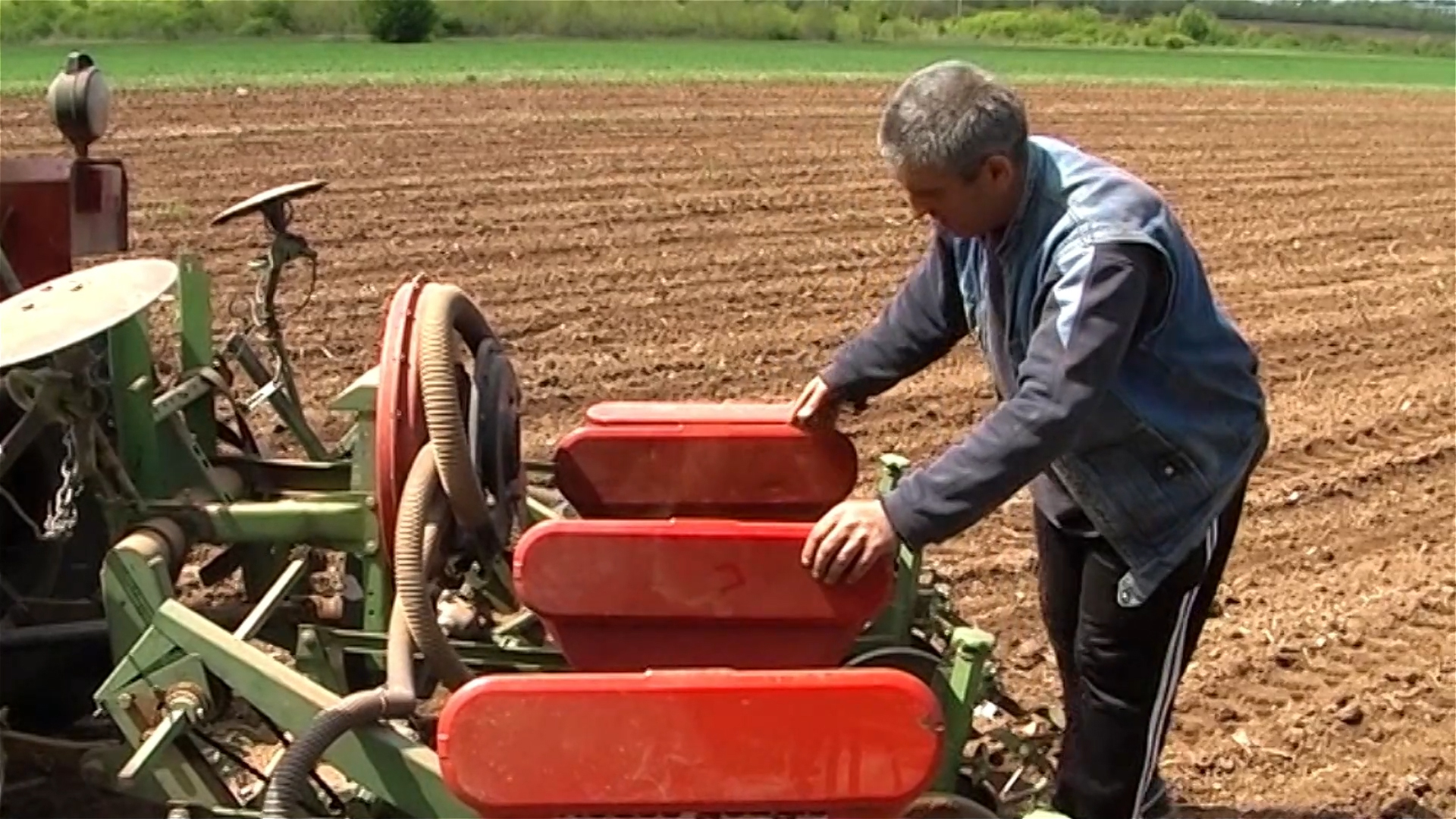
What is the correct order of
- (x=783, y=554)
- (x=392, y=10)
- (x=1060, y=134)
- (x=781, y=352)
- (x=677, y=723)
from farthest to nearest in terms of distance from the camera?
(x=392, y=10), (x=1060, y=134), (x=781, y=352), (x=783, y=554), (x=677, y=723)

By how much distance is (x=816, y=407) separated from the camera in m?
3.86

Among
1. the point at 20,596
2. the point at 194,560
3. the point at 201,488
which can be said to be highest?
the point at 201,488

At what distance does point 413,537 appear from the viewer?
3062 mm

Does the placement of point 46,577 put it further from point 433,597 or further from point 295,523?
point 433,597

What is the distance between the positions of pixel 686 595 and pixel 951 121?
0.99 meters

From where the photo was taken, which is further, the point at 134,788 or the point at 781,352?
the point at 781,352

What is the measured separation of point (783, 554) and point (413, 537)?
0.66 m

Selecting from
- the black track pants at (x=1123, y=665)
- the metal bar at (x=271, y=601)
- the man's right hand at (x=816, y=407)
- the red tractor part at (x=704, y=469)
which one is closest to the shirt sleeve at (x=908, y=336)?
the man's right hand at (x=816, y=407)

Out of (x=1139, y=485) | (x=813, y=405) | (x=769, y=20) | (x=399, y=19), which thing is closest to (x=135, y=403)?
(x=813, y=405)

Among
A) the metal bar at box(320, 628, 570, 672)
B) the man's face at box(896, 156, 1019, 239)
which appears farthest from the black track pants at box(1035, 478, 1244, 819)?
the metal bar at box(320, 628, 570, 672)

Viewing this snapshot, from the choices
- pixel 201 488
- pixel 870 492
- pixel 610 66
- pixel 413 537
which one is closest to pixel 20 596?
pixel 201 488

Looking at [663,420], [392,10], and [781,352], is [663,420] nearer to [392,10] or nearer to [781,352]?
[781,352]

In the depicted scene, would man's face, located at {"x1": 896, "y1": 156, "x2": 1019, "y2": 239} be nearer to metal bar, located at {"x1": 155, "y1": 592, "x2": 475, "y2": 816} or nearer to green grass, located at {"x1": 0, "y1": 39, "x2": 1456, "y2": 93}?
metal bar, located at {"x1": 155, "y1": 592, "x2": 475, "y2": 816}

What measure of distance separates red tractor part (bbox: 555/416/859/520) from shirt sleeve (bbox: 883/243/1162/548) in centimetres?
84
